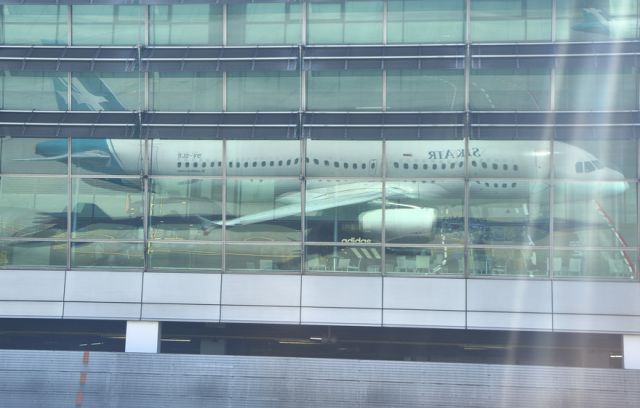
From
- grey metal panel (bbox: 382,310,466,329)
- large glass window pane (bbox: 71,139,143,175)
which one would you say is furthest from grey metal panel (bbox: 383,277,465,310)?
large glass window pane (bbox: 71,139,143,175)

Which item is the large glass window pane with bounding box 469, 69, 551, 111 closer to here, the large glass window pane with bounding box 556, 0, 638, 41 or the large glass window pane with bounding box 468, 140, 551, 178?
the large glass window pane with bounding box 468, 140, 551, 178

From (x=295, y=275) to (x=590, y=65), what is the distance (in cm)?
764

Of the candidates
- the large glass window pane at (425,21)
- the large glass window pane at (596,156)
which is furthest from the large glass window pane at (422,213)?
the large glass window pane at (425,21)

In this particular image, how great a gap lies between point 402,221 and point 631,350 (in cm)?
545

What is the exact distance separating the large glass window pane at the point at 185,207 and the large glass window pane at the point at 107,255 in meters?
0.70

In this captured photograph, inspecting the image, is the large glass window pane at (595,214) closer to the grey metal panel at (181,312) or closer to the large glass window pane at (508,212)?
the large glass window pane at (508,212)

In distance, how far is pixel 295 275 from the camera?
63.4ft

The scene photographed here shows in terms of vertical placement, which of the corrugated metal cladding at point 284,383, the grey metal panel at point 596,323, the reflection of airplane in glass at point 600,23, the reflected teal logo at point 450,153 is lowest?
the corrugated metal cladding at point 284,383

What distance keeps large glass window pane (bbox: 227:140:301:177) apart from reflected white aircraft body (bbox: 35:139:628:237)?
2cm

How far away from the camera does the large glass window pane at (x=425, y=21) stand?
19.1 m

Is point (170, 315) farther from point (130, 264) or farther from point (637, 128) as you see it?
point (637, 128)

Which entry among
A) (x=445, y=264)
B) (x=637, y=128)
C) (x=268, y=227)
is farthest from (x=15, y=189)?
(x=637, y=128)

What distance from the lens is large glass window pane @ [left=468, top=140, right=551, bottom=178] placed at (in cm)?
1902

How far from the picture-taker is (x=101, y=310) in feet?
64.6
